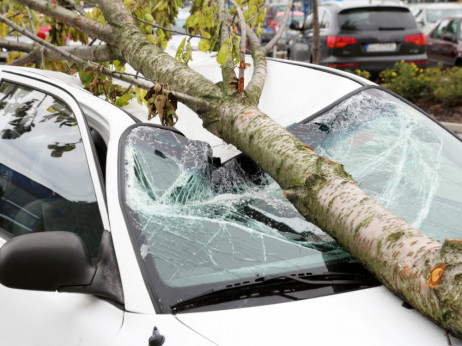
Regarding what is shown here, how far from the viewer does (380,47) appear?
12445 millimetres

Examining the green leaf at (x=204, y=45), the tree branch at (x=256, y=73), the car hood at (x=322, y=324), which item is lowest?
the car hood at (x=322, y=324)

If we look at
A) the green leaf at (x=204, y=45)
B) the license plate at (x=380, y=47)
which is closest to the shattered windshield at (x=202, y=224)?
the green leaf at (x=204, y=45)

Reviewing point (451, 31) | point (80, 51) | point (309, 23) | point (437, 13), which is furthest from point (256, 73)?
point (437, 13)

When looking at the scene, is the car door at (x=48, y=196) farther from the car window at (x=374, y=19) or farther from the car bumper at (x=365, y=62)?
the car window at (x=374, y=19)

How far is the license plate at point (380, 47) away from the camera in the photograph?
1231 cm

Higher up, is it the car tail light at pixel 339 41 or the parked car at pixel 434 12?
the car tail light at pixel 339 41

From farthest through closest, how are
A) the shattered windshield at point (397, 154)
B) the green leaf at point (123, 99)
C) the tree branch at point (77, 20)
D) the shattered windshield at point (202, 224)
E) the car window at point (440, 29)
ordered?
the car window at point (440, 29)
the tree branch at point (77, 20)
the green leaf at point (123, 99)
the shattered windshield at point (397, 154)
the shattered windshield at point (202, 224)

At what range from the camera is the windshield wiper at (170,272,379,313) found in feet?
6.53

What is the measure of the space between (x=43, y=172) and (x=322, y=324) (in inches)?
51.4

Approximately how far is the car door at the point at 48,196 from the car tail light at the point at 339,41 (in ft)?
32.5

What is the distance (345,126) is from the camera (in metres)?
3.07

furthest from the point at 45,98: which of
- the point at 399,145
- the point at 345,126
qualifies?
the point at 399,145

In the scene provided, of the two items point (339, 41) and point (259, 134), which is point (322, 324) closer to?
point (259, 134)

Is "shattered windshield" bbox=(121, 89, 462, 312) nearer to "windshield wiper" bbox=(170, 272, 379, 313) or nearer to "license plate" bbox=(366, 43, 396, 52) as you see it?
"windshield wiper" bbox=(170, 272, 379, 313)
